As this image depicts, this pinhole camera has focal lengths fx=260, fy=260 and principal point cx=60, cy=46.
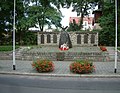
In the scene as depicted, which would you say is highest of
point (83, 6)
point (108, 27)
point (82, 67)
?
point (83, 6)

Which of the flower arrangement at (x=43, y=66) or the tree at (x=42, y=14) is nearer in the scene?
the flower arrangement at (x=43, y=66)

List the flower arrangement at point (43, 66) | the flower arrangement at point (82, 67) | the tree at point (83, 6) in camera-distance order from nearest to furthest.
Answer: the flower arrangement at point (82, 67) → the flower arrangement at point (43, 66) → the tree at point (83, 6)

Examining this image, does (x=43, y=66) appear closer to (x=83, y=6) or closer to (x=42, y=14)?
(x=42, y=14)

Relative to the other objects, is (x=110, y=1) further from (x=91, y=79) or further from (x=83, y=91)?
(x=83, y=91)

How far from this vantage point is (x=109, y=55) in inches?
993

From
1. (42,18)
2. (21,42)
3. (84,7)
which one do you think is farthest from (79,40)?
(84,7)

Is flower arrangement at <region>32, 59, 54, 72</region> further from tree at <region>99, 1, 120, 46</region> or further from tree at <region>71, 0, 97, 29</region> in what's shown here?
tree at <region>71, 0, 97, 29</region>

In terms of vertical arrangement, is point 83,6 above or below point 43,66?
above

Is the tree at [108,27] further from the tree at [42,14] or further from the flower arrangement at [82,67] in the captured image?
the flower arrangement at [82,67]

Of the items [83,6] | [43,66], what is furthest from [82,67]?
[83,6]

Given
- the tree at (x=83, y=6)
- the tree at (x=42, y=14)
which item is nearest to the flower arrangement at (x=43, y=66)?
the tree at (x=42, y=14)

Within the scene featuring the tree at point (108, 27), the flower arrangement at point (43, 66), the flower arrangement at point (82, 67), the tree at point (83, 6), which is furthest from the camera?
the tree at point (83, 6)

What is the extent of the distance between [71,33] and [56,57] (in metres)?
11.9

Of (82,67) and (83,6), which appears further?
(83,6)
